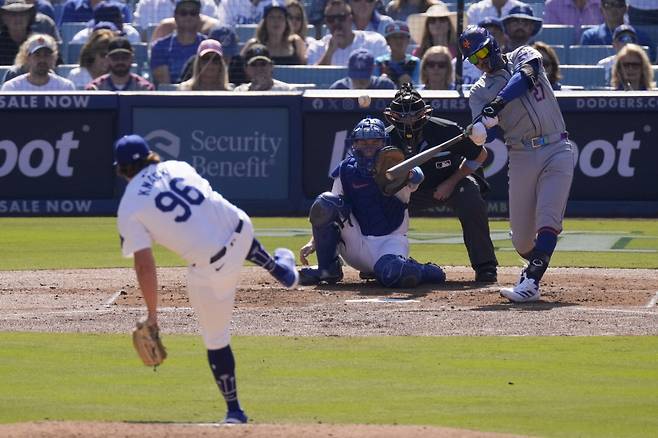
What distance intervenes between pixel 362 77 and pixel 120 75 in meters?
2.97

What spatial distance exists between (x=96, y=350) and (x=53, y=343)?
1.38ft

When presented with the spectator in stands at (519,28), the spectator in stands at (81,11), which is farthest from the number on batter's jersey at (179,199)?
the spectator in stands at (81,11)

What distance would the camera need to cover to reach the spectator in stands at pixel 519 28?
17.3 m

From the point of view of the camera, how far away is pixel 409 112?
1161cm

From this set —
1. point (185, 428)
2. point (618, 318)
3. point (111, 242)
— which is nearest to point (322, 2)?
point (111, 242)

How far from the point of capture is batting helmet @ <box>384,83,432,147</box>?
11.6 metres

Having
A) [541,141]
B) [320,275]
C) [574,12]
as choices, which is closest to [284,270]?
[541,141]

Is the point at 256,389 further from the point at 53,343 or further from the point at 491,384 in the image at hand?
the point at 53,343

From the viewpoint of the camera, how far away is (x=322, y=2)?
2009cm

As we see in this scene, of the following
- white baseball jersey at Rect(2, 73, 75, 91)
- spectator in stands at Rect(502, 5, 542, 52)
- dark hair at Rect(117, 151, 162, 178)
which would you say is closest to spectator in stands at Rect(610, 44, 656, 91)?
spectator in stands at Rect(502, 5, 542, 52)

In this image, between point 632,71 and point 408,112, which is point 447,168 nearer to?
point 408,112

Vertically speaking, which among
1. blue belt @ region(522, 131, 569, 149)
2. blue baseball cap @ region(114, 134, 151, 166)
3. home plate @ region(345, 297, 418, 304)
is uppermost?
blue baseball cap @ region(114, 134, 151, 166)

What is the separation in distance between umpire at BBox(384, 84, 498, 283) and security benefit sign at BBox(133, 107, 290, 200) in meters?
5.26

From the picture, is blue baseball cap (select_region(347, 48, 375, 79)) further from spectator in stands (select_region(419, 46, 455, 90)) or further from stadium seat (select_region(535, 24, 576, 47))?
stadium seat (select_region(535, 24, 576, 47))
